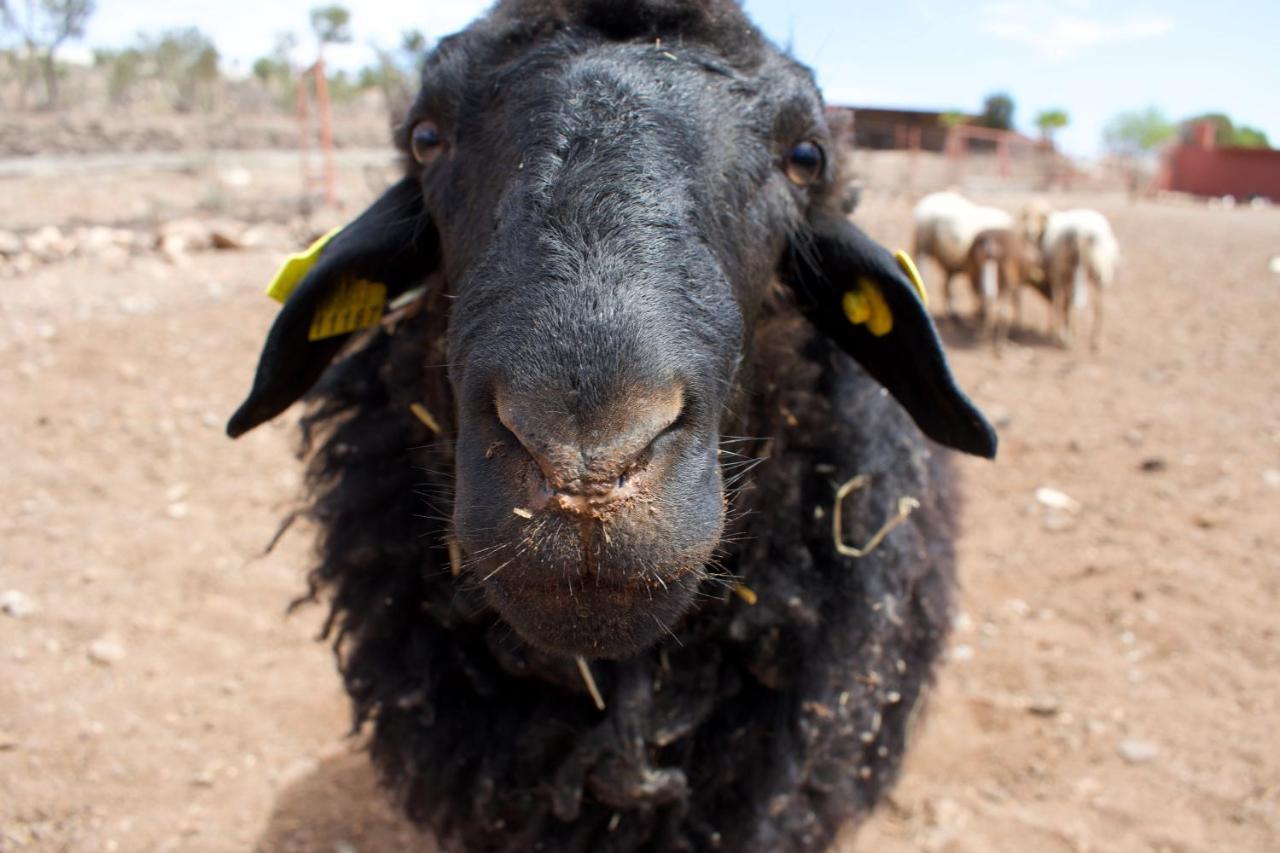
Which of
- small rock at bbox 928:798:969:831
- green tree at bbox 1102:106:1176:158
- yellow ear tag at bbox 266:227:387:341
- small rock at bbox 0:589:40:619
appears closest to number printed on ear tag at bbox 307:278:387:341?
yellow ear tag at bbox 266:227:387:341

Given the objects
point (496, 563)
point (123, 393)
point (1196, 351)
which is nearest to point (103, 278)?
point (123, 393)

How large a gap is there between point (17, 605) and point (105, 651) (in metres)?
0.56

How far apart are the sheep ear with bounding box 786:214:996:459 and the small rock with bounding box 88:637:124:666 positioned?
3.26m

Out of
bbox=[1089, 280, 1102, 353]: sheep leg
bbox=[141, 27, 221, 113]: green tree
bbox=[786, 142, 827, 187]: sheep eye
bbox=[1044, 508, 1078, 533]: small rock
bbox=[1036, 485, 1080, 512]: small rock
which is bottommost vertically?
bbox=[1044, 508, 1078, 533]: small rock

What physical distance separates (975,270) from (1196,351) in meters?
2.44

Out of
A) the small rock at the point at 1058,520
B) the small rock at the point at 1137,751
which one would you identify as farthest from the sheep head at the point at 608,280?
the small rock at the point at 1058,520

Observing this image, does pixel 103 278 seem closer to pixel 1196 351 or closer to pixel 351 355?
pixel 351 355

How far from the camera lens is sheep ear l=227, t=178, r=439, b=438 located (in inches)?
88.7

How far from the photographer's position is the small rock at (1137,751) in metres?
3.42

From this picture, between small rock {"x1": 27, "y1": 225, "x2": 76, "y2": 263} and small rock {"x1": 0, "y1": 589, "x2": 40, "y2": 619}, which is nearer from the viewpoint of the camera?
small rock {"x1": 0, "y1": 589, "x2": 40, "y2": 619}

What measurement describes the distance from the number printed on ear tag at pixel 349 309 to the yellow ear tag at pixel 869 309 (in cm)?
124

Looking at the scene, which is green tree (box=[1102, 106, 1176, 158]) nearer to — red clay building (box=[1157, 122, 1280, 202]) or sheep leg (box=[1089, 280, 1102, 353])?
red clay building (box=[1157, 122, 1280, 202])

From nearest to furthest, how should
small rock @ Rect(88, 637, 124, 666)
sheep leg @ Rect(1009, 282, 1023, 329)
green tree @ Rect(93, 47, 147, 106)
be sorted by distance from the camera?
small rock @ Rect(88, 637, 124, 666) < sheep leg @ Rect(1009, 282, 1023, 329) < green tree @ Rect(93, 47, 147, 106)

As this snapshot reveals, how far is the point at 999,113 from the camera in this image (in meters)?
48.9
